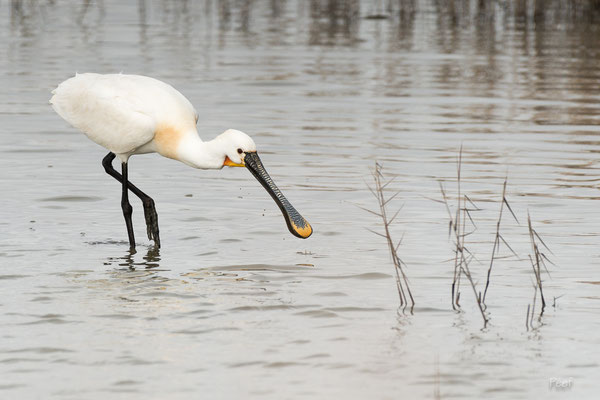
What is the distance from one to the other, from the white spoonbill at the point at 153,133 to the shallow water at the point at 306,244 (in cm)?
33

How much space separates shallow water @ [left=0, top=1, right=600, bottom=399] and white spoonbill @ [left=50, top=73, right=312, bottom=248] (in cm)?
33

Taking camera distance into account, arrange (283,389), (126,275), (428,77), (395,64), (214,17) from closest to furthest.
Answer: (283,389)
(126,275)
(428,77)
(395,64)
(214,17)

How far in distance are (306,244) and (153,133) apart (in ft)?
4.29

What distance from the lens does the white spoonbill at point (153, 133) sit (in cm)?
890

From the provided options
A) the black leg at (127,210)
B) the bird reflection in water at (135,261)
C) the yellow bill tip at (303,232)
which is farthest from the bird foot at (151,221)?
the yellow bill tip at (303,232)

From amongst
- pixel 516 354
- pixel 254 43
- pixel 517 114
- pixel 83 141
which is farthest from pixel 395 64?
pixel 516 354

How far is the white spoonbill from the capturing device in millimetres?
8898

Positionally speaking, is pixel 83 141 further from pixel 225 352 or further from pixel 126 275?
pixel 225 352

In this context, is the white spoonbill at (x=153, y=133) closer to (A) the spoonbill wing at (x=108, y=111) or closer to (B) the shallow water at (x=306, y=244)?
(A) the spoonbill wing at (x=108, y=111)

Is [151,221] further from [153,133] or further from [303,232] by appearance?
[303,232]

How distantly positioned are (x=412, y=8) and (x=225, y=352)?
25733 mm

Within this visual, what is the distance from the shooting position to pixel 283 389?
5832mm

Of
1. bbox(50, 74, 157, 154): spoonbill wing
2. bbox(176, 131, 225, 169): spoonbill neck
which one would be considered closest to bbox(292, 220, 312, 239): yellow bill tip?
bbox(176, 131, 225, 169): spoonbill neck

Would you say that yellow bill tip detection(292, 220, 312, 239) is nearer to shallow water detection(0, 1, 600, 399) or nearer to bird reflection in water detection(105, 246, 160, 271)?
shallow water detection(0, 1, 600, 399)
